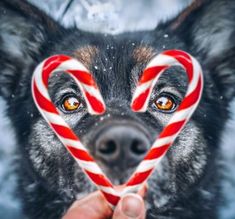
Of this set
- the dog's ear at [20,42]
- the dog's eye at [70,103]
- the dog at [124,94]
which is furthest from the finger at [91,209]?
the dog's ear at [20,42]

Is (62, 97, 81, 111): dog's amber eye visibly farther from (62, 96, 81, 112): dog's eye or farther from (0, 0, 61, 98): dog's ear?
(0, 0, 61, 98): dog's ear

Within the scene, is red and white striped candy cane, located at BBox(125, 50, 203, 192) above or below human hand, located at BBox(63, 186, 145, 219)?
above

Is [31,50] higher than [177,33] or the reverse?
the reverse

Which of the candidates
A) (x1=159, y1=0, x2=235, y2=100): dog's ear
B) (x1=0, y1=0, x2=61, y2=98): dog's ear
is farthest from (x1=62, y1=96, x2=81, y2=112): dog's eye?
(x1=159, y1=0, x2=235, y2=100): dog's ear

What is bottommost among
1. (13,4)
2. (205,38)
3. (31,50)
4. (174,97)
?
(31,50)

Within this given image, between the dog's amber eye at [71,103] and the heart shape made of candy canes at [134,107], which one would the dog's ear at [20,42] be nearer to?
A: the dog's amber eye at [71,103]

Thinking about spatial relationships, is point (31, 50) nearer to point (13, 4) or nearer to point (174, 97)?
point (13, 4)

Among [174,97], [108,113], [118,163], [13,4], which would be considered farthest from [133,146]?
[13,4]
